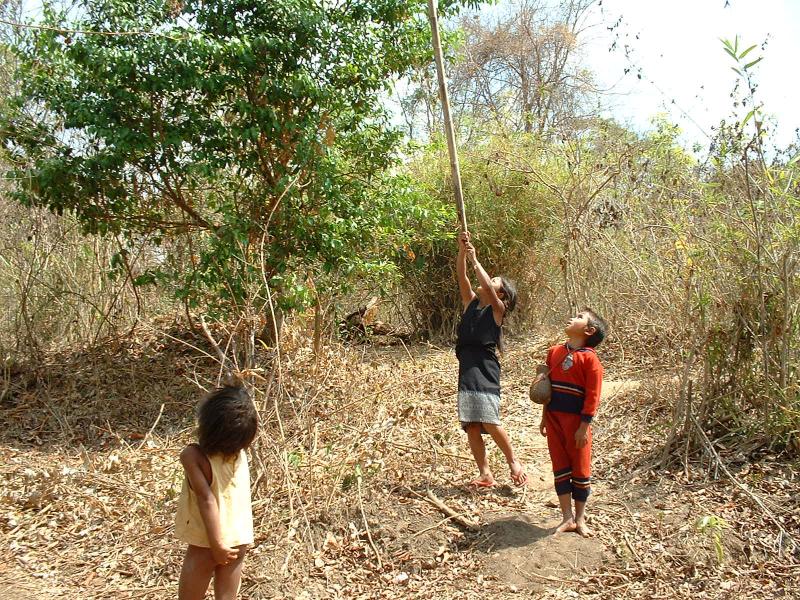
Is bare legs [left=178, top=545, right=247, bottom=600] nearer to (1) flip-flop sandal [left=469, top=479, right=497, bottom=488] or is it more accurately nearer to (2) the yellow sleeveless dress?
(2) the yellow sleeveless dress

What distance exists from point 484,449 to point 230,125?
3526mm

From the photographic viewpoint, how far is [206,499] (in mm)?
2932

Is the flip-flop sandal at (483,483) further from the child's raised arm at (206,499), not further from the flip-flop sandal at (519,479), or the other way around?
the child's raised arm at (206,499)

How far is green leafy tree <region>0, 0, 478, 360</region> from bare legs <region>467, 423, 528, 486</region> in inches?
79.5

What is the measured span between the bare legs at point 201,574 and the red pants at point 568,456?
1868 millimetres

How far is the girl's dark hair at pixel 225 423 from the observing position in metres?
2.98

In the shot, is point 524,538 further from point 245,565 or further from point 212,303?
point 212,303

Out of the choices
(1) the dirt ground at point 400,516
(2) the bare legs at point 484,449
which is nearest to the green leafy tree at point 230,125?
(1) the dirt ground at point 400,516

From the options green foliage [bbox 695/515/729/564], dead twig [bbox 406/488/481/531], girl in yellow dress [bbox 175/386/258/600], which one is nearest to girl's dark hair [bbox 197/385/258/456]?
girl in yellow dress [bbox 175/386/258/600]

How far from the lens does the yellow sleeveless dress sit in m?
3.01

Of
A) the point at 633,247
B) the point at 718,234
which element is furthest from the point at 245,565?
the point at 633,247

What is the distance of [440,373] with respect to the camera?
770 centimetres

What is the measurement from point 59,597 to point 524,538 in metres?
2.47

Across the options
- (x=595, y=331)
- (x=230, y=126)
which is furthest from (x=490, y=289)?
(x=230, y=126)
